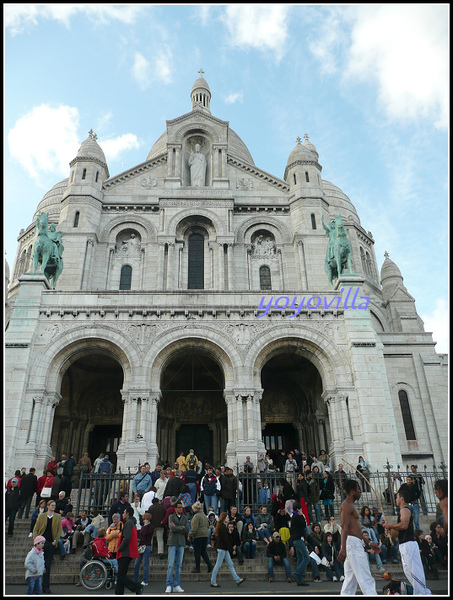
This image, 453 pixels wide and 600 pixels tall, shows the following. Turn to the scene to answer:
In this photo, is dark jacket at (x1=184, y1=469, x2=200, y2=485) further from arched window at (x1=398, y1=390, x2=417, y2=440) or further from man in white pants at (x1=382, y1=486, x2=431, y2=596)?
arched window at (x1=398, y1=390, x2=417, y2=440)

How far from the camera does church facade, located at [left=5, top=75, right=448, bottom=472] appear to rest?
20344 mm

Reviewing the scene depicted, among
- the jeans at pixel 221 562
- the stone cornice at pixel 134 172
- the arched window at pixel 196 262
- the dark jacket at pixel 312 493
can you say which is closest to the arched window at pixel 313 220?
the arched window at pixel 196 262

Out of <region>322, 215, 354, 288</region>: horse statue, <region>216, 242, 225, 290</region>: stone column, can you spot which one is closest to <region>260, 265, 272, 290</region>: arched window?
<region>216, 242, 225, 290</region>: stone column

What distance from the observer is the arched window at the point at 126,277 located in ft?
95.0

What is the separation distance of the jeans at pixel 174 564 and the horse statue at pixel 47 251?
16.0 metres

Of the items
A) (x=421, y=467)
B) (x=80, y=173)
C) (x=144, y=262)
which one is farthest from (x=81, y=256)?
(x=421, y=467)

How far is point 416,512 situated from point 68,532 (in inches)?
366

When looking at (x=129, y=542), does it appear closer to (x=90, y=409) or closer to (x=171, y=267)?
(x=90, y=409)

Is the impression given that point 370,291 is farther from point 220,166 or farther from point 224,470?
point 224,470

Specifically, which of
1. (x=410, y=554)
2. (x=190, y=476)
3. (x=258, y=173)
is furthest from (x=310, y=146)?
(x=410, y=554)

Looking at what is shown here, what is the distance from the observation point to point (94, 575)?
1062 cm

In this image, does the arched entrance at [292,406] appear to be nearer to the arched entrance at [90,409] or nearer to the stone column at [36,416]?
the arched entrance at [90,409]

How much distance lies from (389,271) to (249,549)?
95.8ft

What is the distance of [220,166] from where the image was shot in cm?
3219
